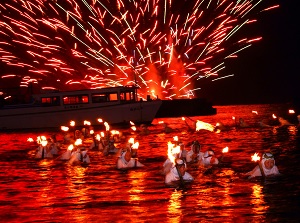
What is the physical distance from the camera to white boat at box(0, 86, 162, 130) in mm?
67688

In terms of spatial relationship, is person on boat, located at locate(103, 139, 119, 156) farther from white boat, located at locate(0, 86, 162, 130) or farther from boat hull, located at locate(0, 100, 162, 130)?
boat hull, located at locate(0, 100, 162, 130)

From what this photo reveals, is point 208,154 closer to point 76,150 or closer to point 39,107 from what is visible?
point 76,150

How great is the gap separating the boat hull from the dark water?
31.6 metres

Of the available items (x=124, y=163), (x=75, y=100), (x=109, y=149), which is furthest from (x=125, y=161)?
(x=75, y=100)

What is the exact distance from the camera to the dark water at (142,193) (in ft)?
61.3

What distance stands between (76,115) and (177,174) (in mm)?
45482

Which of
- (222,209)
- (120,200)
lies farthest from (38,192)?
(222,209)

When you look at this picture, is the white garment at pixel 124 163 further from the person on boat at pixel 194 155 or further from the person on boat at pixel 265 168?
the person on boat at pixel 265 168

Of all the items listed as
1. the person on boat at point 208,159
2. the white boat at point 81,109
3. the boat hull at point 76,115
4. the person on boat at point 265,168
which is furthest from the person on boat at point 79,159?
the boat hull at point 76,115

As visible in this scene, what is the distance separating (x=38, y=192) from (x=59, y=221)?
577cm

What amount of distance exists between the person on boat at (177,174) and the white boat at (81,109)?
43.1m

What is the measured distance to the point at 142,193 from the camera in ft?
73.9

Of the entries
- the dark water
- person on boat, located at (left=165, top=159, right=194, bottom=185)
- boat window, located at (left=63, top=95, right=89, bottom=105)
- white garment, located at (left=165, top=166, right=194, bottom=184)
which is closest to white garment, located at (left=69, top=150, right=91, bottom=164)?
the dark water

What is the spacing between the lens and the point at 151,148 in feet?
134
